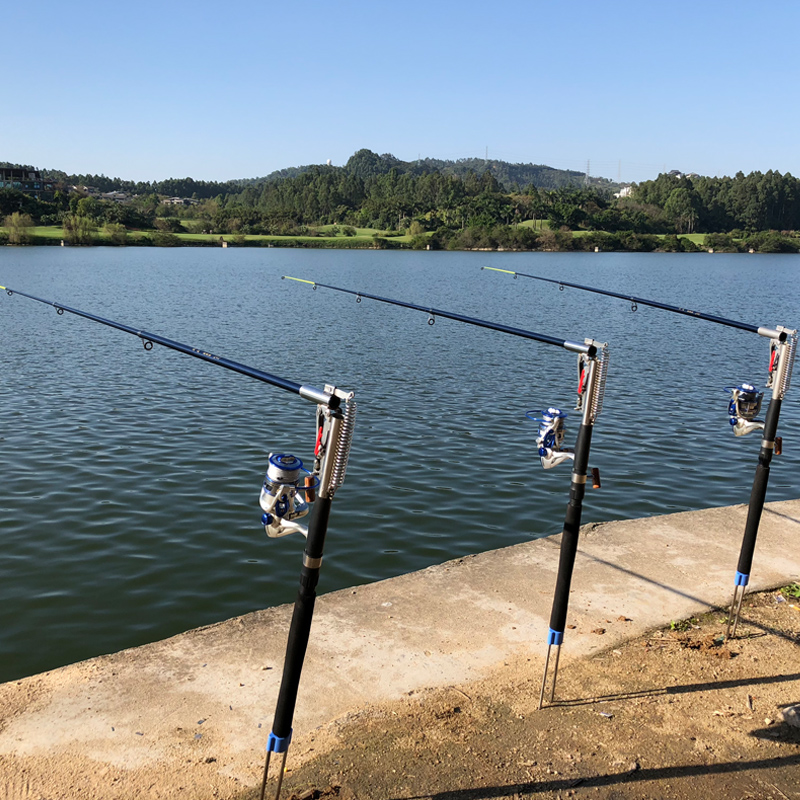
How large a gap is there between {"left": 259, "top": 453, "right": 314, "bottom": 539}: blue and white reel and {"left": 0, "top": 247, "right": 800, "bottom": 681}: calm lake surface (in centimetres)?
431

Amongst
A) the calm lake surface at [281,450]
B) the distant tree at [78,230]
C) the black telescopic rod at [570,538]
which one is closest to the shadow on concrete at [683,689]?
the black telescopic rod at [570,538]

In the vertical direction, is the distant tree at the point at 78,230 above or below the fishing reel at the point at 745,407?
below

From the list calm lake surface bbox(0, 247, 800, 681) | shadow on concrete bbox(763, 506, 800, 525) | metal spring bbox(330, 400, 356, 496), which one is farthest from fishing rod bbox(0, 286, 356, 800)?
shadow on concrete bbox(763, 506, 800, 525)

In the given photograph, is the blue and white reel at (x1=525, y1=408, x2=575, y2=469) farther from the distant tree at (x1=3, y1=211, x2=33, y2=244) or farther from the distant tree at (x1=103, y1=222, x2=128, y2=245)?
the distant tree at (x1=103, y1=222, x2=128, y2=245)

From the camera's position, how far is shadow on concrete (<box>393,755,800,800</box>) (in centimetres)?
433

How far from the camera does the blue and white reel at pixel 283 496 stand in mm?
3998

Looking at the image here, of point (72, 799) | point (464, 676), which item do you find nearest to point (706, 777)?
point (464, 676)

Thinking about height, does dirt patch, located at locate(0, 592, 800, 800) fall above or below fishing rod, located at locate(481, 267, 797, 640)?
below

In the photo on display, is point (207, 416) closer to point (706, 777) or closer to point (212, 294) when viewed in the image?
point (706, 777)

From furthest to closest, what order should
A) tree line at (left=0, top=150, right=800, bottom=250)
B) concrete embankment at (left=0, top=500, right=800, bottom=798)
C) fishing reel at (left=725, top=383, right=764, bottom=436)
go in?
tree line at (left=0, top=150, right=800, bottom=250) → fishing reel at (left=725, top=383, right=764, bottom=436) → concrete embankment at (left=0, top=500, right=800, bottom=798)

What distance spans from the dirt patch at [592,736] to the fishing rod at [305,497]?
716 millimetres

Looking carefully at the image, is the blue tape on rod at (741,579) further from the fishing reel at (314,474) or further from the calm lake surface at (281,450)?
the fishing reel at (314,474)

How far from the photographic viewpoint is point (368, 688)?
5426mm

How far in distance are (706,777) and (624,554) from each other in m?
3.53
